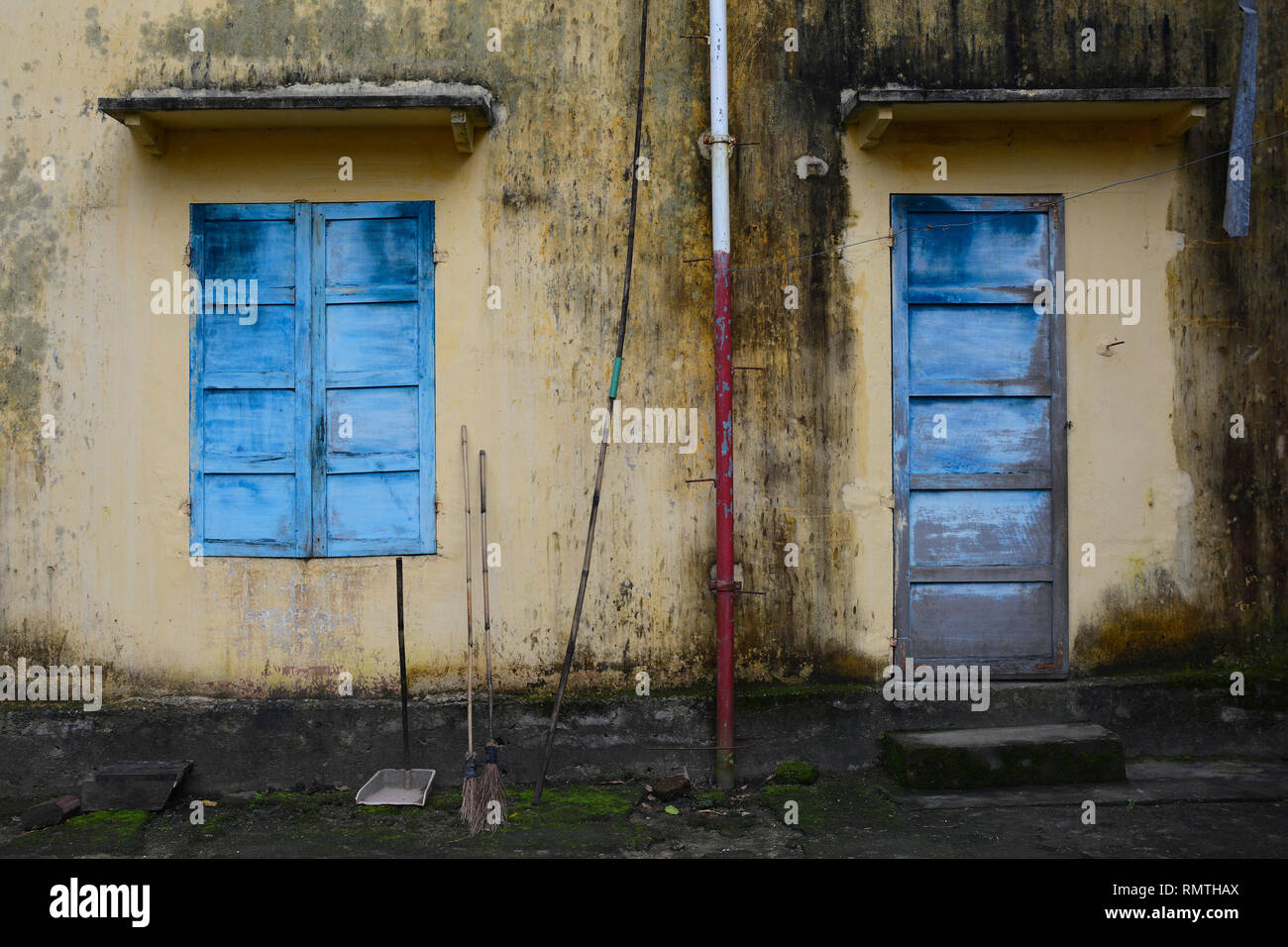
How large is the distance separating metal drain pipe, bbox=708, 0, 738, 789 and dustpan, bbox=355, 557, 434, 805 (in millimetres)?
1484

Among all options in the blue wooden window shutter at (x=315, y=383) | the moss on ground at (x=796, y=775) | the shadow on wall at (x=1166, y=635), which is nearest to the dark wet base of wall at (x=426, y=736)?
the moss on ground at (x=796, y=775)

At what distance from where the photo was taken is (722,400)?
5.22m

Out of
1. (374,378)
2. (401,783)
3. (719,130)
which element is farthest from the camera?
(374,378)

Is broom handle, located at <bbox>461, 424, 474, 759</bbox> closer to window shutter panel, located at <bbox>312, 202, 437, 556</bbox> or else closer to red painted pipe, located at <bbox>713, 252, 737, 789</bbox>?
window shutter panel, located at <bbox>312, 202, 437, 556</bbox>

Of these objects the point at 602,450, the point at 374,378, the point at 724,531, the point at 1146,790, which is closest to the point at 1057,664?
the point at 1146,790

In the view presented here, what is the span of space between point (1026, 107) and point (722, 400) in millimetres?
2131

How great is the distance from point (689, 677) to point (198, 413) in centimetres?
291

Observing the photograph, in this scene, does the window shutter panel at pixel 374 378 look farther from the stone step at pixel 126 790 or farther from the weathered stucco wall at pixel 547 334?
the stone step at pixel 126 790

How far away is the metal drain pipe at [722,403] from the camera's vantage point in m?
5.19

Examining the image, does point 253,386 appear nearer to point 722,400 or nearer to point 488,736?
point 488,736

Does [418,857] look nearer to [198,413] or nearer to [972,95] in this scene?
[198,413]

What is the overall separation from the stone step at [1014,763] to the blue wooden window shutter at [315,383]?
2.72 m

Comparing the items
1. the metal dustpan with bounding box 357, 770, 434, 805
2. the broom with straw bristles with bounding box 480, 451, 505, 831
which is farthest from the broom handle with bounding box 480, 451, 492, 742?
the metal dustpan with bounding box 357, 770, 434, 805

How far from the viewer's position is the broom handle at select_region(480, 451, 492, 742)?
499 cm
